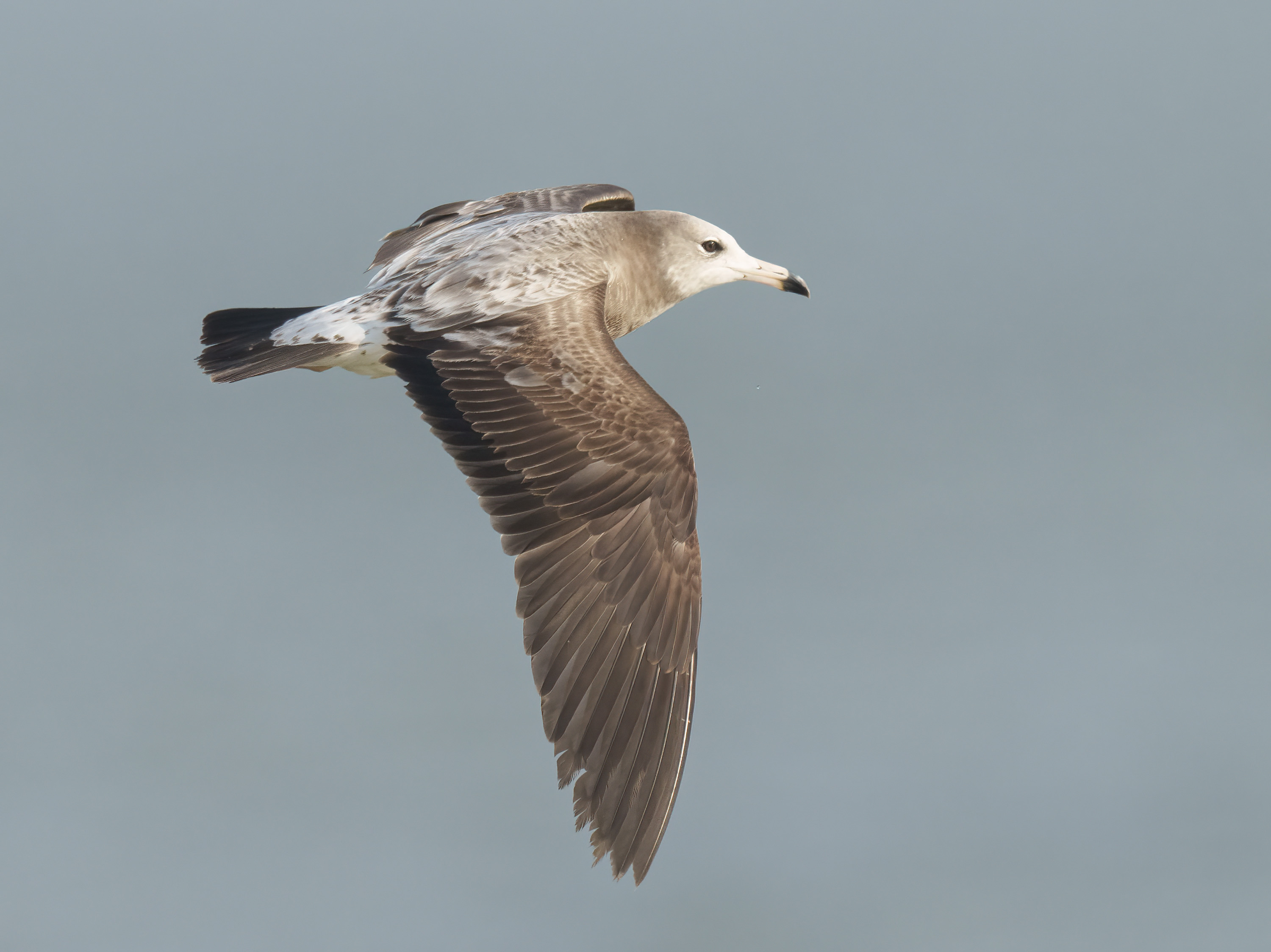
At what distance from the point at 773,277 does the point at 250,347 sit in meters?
3.25

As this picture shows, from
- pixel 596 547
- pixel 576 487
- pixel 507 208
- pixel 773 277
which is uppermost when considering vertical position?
pixel 507 208

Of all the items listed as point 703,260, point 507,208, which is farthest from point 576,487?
point 507,208

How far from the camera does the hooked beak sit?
10.3m

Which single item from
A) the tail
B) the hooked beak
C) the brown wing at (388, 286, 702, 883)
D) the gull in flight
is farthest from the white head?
the tail

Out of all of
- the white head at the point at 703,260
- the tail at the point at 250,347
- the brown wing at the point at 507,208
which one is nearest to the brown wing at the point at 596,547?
the tail at the point at 250,347

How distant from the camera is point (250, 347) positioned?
30.4ft

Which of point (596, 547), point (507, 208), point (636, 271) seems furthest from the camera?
point (507, 208)

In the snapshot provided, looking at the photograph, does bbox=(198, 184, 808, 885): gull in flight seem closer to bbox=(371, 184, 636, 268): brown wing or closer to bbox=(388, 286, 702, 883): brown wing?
bbox=(388, 286, 702, 883): brown wing

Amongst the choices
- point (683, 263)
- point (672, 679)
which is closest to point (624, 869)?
point (672, 679)

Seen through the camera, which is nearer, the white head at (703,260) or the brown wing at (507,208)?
the white head at (703,260)

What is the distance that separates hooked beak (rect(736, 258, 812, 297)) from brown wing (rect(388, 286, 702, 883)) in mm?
2030

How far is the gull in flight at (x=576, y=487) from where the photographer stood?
26.6 feet

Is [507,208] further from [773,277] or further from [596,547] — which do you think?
[596,547]

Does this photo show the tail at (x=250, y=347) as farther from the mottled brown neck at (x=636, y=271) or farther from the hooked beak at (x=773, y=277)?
the hooked beak at (x=773, y=277)
